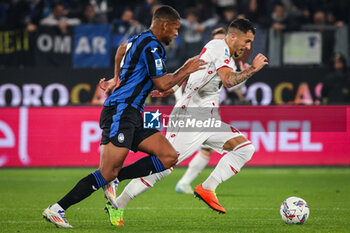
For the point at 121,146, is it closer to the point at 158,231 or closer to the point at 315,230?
the point at 158,231

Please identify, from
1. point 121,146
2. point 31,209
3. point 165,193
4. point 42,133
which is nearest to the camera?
point 121,146

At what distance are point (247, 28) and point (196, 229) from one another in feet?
7.34

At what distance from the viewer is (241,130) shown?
1272 centimetres

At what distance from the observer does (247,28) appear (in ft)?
23.1

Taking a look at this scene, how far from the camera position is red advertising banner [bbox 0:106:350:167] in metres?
12.6

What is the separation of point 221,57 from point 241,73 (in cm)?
44

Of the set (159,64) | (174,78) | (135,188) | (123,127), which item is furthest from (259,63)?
(135,188)

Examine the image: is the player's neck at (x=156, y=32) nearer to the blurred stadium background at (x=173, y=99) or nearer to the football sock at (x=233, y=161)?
the football sock at (x=233, y=161)

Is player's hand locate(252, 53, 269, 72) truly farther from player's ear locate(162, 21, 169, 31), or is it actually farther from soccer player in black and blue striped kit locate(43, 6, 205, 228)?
player's ear locate(162, 21, 169, 31)

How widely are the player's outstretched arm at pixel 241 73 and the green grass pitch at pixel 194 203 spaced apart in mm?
1423

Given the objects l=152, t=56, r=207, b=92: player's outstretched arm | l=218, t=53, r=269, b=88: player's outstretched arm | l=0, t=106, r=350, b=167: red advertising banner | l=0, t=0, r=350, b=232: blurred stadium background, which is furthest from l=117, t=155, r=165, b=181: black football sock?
l=0, t=106, r=350, b=167: red advertising banner

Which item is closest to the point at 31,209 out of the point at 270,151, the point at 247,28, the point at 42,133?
the point at 247,28

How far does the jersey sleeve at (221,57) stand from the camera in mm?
6724

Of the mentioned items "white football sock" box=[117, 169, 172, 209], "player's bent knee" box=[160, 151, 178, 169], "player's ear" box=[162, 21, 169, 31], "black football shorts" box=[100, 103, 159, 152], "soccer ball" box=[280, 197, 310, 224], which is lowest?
"soccer ball" box=[280, 197, 310, 224]
